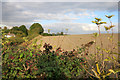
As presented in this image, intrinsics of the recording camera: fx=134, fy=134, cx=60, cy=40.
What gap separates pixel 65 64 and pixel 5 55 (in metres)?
1.34

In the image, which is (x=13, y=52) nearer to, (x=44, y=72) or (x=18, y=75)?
(x=18, y=75)

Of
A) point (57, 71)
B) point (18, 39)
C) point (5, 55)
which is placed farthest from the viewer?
point (18, 39)

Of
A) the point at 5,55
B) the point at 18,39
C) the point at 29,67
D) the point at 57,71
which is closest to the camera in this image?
the point at 57,71

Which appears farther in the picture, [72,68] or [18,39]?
[18,39]

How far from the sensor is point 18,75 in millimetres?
2770

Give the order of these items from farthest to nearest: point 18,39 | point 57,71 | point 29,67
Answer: point 18,39
point 29,67
point 57,71

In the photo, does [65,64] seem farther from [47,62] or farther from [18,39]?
[18,39]

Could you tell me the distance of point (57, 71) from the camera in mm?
2490

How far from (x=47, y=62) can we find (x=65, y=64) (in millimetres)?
355

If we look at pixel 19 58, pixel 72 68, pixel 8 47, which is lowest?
pixel 72 68

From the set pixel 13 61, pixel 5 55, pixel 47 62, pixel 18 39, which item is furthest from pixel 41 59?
pixel 18 39

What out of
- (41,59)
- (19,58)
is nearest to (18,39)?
(19,58)

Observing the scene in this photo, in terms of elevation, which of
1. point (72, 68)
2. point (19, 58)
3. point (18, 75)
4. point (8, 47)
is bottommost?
point (18, 75)

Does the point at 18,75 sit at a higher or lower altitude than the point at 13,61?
lower
